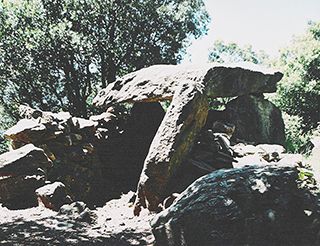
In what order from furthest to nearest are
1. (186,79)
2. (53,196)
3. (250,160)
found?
(250,160)
(186,79)
(53,196)

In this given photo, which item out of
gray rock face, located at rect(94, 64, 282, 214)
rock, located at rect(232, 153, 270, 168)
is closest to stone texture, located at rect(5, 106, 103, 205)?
gray rock face, located at rect(94, 64, 282, 214)

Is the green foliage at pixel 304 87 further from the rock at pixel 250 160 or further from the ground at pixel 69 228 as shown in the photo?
the ground at pixel 69 228

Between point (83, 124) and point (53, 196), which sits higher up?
point (83, 124)

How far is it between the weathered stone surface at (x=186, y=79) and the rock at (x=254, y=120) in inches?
31.1

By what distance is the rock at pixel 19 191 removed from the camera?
778 cm

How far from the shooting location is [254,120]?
532 inches

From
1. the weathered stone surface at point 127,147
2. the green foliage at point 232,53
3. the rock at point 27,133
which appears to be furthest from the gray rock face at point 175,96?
the green foliage at point 232,53

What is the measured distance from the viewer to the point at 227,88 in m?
11.1

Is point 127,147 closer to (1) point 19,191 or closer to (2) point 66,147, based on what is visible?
(2) point 66,147

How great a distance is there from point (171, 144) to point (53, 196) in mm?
2735

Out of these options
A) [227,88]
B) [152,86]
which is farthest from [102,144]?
[227,88]

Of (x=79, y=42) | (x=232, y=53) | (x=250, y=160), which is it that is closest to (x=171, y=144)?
(x=250, y=160)

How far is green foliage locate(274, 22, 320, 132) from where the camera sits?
18625mm

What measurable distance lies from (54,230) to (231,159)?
17.0 feet
